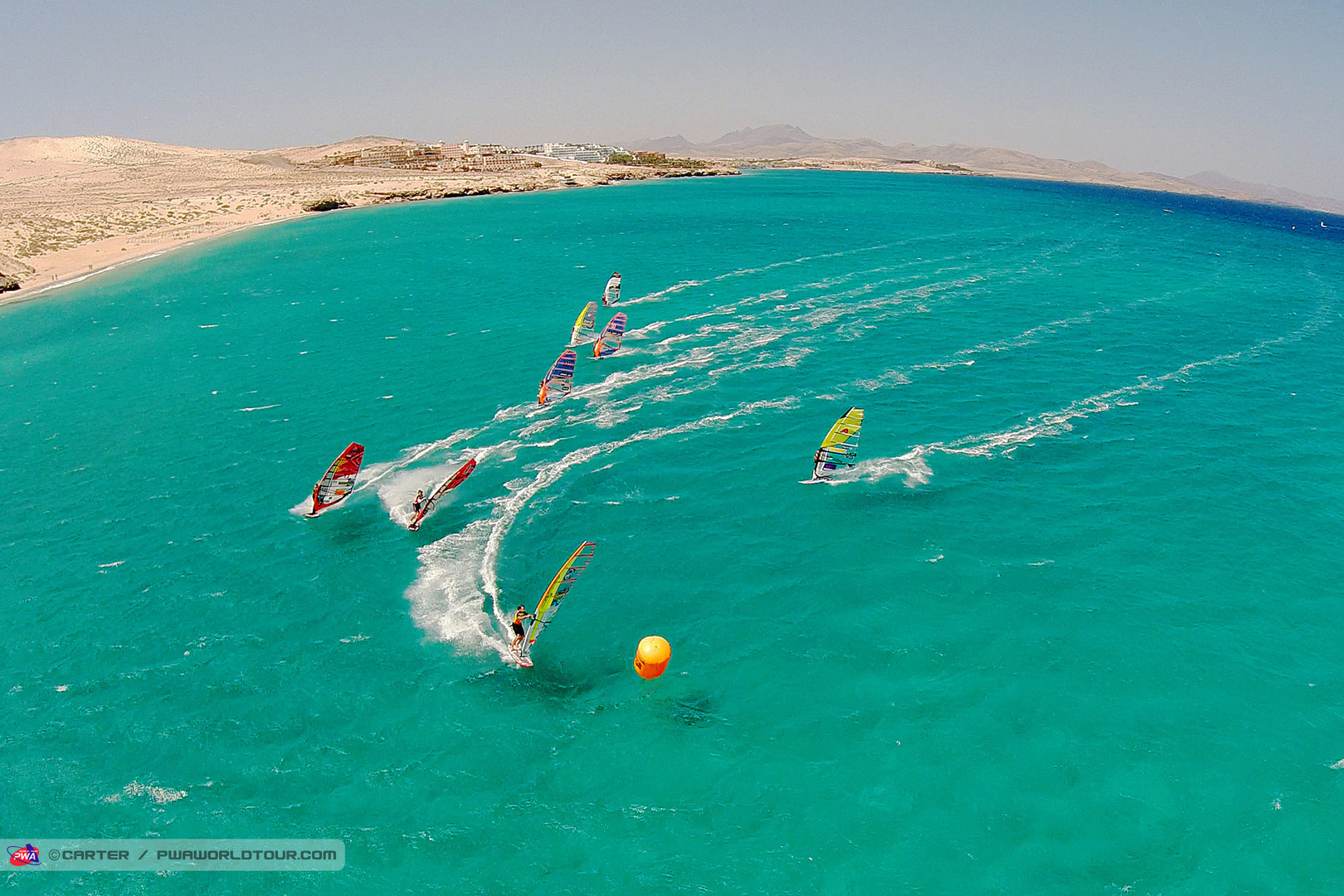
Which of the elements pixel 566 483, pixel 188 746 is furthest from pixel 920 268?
pixel 188 746

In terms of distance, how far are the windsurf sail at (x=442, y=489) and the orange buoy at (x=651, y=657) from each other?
1867 centimetres

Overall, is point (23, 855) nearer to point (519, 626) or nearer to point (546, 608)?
point (519, 626)

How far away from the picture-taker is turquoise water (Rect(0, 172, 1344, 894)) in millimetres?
24250

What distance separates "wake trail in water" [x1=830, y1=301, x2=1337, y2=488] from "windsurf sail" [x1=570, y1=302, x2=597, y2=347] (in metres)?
32.9

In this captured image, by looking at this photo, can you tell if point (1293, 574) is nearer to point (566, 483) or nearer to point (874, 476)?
point (874, 476)

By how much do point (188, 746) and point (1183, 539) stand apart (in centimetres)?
5175

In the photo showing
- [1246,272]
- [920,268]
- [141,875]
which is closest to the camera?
[141,875]

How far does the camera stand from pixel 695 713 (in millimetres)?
28906

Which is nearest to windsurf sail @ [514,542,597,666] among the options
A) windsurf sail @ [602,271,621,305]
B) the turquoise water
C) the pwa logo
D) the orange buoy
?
the turquoise water

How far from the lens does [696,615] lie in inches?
1362

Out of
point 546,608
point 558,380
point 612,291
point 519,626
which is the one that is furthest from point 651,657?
point 612,291

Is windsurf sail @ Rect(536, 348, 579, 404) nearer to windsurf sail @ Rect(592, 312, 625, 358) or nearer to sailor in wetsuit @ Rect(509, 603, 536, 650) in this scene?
windsurf sail @ Rect(592, 312, 625, 358)

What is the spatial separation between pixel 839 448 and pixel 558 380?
25.2 m

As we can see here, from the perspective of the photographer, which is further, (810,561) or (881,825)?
(810,561)
